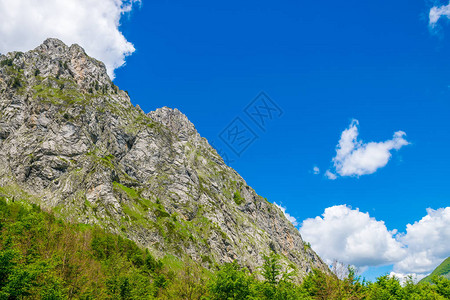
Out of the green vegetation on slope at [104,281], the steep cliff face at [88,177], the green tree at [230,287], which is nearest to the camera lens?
the green vegetation on slope at [104,281]

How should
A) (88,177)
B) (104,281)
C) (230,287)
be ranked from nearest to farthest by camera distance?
1. (230,287)
2. (104,281)
3. (88,177)

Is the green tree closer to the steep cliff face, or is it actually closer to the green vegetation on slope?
the green vegetation on slope

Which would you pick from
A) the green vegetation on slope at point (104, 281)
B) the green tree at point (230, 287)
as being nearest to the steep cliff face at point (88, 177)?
the green vegetation on slope at point (104, 281)

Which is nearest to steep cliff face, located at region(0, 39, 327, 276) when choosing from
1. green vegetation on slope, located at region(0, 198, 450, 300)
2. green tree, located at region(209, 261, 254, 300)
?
green vegetation on slope, located at region(0, 198, 450, 300)

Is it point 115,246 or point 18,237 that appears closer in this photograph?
point 18,237

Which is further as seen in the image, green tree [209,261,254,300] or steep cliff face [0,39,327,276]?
steep cliff face [0,39,327,276]

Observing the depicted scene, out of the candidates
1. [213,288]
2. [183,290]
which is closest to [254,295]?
[213,288]

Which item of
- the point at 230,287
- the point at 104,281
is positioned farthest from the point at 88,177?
the point at 230,287

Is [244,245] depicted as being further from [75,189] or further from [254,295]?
[254,295]

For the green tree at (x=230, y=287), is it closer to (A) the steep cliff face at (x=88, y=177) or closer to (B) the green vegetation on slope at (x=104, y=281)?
(B) the green vegetation on slope at (x=104, y=281)

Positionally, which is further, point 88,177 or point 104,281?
point 88,177

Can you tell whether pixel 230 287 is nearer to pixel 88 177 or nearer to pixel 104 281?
pixel 104 281

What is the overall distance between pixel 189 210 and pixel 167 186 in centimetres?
2358

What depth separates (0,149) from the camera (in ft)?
491
